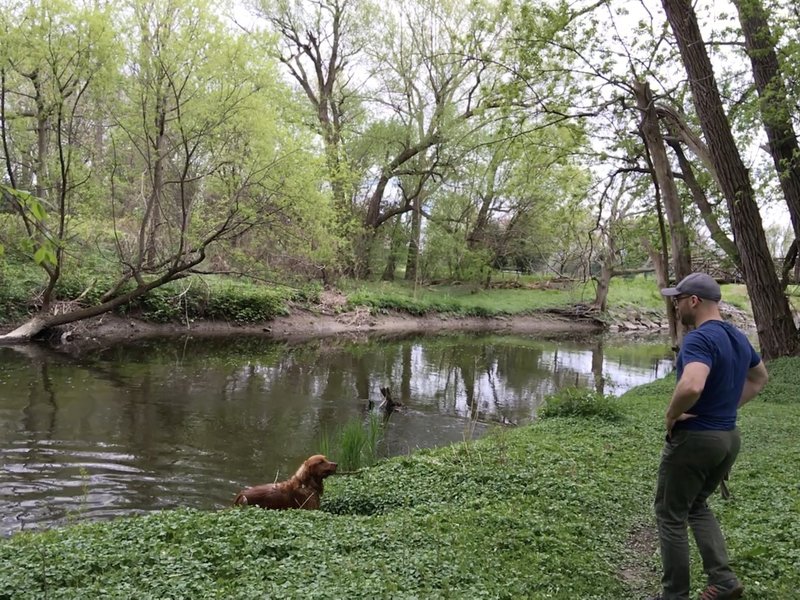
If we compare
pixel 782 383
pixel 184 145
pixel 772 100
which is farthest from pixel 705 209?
pixel 184 145

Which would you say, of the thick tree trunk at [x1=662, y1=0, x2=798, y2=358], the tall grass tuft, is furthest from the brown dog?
the thick tree trunk at [x1=662, y1=0, x2=798, y2=358]

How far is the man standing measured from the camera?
3250 millimetres

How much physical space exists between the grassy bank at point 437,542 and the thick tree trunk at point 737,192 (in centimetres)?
577

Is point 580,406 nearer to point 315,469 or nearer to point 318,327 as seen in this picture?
point 315,469

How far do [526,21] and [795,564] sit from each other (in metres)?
9.25

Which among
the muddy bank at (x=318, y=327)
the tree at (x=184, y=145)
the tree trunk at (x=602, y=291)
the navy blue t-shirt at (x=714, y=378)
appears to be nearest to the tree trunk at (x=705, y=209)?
the tree at (x=184, y=145)

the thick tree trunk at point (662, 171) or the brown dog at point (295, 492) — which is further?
the thick tree trunk at point (662, 171)

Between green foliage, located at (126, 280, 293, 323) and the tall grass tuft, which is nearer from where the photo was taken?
the tall grass tuft

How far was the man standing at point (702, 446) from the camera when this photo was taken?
3250mm

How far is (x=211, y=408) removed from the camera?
11.2 m

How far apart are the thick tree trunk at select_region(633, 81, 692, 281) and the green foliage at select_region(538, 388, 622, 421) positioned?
8.09ft

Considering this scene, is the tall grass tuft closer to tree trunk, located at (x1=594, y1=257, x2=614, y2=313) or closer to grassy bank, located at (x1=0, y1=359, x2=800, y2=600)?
grassy bank, located at (x1=0, y1=359, x2=800, y2=600)

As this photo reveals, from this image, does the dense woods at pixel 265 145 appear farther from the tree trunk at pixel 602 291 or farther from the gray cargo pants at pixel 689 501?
the tree trunk at pixel 602 291

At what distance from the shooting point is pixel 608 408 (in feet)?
31.6
